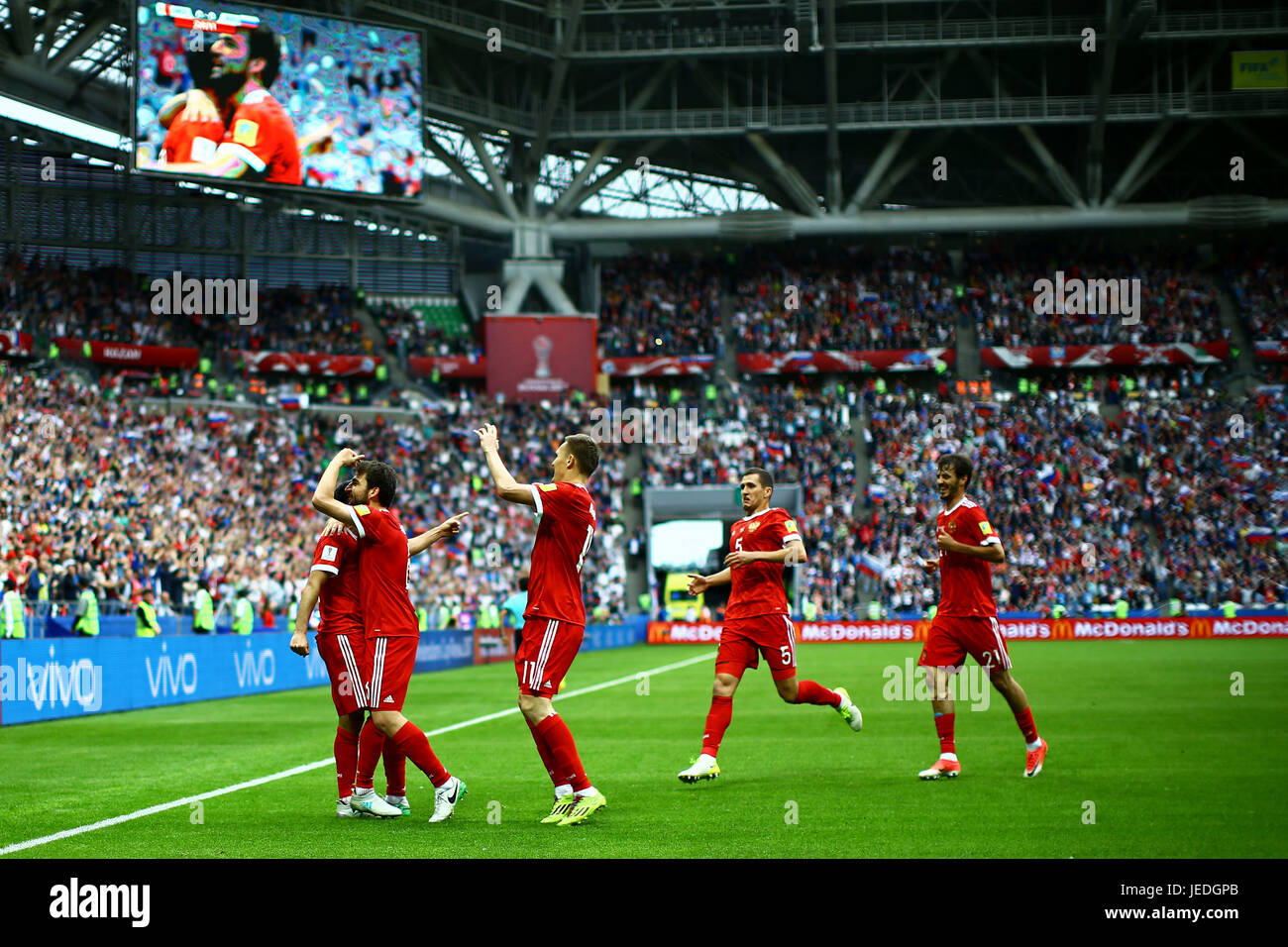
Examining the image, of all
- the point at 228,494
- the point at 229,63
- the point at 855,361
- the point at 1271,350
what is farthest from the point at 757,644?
the point at 1271,350

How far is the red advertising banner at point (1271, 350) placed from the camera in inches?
2178

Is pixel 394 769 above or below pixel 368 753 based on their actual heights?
below

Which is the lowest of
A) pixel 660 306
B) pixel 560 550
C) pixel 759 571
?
pixel 759 571

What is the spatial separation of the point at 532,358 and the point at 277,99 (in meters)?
16.0

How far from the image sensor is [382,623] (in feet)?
30.4

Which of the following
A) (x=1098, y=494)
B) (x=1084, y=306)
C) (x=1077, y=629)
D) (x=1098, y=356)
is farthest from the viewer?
(x=1084, y=306)

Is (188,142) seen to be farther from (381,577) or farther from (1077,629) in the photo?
(381,577)

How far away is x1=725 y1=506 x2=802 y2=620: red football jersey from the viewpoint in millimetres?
11312

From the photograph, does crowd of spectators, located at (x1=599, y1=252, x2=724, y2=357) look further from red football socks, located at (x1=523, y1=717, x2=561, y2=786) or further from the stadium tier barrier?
red football socks, located at (x1=523, y1=717, x2=561, y2=786)

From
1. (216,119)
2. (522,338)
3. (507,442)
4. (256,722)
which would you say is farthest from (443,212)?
(256,722)

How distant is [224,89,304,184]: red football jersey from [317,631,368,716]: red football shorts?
35.2 metres

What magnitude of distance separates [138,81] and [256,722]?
1071 inches

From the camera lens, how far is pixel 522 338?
5553cm

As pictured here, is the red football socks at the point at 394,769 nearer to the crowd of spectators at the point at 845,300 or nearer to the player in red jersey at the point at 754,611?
the player in red jersey at the point at 754,611
